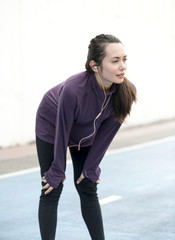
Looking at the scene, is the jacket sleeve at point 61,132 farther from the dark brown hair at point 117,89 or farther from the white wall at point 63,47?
the white wall at point 63,47

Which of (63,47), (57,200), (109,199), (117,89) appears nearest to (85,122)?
(117,89)

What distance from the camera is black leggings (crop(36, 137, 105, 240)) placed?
12.9ft

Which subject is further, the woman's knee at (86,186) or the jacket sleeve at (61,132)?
the woman's knee at (86,186)

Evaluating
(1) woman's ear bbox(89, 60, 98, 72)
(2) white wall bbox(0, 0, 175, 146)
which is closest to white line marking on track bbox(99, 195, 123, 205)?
(1) woman's ear bbox(89, 60, 98, 72)

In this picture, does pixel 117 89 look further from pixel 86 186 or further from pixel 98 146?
pixel 86 186

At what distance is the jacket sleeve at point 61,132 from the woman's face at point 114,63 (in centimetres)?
27

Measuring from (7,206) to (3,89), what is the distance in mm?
4572

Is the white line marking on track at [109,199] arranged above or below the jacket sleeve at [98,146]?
below

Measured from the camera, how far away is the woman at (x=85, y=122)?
3732 millimetres

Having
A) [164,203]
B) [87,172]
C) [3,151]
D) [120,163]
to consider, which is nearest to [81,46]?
[3,151]

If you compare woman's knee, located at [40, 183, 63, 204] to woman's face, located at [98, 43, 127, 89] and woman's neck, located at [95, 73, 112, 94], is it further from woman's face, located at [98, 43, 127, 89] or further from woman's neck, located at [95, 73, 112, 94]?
woman's face, located at [98, 43, 127, 89]

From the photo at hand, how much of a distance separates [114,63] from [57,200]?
980 millimetres

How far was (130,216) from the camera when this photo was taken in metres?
5.50

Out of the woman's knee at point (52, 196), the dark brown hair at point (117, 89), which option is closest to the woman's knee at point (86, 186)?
the woman's knee at point (52, 196)
